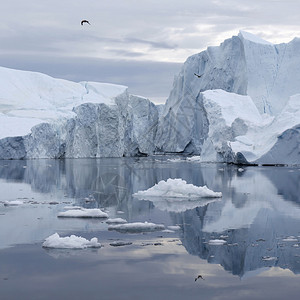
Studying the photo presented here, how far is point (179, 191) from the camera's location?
35.1ft

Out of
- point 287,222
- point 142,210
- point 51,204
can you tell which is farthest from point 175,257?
point 51,204

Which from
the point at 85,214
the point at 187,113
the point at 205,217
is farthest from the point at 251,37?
the point at 85,214

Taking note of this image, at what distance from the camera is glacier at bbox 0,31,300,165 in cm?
2358

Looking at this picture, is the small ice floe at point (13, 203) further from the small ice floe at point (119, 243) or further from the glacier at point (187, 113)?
the glacier at point (187, 113)

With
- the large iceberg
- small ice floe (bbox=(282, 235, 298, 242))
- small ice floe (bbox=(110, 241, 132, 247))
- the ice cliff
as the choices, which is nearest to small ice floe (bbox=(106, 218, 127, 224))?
small ice floe (bbox=(110, 241, 132, 247))

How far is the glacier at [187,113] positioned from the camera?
23.6 metres

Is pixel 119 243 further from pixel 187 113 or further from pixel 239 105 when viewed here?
pixel 187 113

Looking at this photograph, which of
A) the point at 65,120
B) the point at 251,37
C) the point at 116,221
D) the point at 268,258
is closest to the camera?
the point at 268,258

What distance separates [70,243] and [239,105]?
857 inches

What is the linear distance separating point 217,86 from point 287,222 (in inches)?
1250

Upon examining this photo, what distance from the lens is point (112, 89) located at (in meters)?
45.7

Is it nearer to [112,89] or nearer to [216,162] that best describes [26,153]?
[216,162]

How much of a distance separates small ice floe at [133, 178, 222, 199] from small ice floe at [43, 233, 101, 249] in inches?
184

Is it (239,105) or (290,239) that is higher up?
(239,105)
